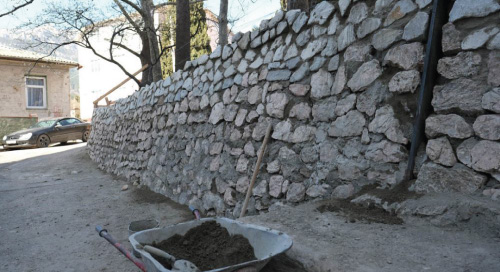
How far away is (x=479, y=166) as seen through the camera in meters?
2.27

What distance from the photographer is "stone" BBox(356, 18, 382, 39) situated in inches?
119

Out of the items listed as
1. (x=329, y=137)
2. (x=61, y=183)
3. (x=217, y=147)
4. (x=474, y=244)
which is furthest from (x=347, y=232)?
(x=61, y=183)

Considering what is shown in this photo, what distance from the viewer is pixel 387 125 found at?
284 centimetres

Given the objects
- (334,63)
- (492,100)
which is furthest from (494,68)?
(334,63)

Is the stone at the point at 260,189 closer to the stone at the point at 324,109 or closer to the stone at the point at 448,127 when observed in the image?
the stone at the point at 324,109

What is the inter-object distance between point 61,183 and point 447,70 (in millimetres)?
8511

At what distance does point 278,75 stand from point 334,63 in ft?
2.72

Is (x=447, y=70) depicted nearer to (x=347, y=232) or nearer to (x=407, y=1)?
(x=407, y=1)

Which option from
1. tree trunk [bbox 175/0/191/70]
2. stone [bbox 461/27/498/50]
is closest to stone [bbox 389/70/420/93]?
stone [bbox 461/27/498/50]

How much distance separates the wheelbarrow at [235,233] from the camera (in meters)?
1.77

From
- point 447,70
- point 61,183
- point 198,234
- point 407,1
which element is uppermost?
point 407,1

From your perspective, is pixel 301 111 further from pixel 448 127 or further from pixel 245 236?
pixel 245 236

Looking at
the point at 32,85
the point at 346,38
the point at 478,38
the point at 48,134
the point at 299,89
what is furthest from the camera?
the point at 32,85

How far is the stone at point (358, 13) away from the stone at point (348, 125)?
0.85m
